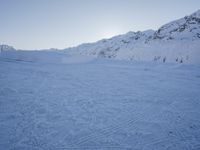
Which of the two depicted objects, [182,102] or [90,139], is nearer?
[90,139]

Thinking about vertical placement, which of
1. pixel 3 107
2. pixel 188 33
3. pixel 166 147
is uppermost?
pixel 188 33

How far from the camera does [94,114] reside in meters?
6.20

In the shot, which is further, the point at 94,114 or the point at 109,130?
the point at 94,114

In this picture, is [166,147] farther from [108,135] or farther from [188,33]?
[188,33]

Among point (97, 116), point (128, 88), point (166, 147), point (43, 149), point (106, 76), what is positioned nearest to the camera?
point (43, 149)

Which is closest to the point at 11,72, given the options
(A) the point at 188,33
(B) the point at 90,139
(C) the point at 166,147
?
(B) the point at 90,139

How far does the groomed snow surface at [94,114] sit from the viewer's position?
4711mm

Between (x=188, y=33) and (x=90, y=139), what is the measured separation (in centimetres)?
5183

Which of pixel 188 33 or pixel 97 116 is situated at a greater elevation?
A: pixel 188 33

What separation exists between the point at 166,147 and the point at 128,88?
15.7ft

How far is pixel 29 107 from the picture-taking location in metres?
6.30

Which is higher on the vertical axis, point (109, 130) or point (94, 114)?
point (94, 114)

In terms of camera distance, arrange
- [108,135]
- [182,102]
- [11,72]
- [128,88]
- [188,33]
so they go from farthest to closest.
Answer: [188,33]
[11,72]
[128,88]
[182,102]
[108,135]

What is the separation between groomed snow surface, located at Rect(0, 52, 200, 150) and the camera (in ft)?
15.5
